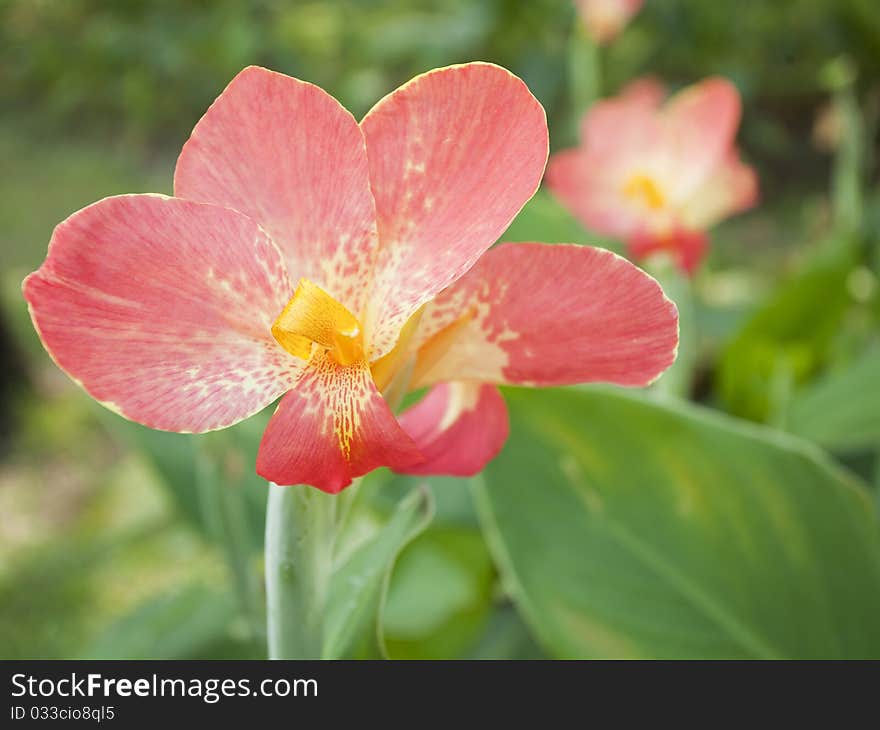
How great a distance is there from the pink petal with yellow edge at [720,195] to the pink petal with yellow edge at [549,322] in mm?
500

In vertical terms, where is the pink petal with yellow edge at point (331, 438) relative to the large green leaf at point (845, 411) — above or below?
below

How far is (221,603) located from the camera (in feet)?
1.86

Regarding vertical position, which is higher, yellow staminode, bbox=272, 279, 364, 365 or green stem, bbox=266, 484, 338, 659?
yellow staminode, bbox=272, 279, 364, 365

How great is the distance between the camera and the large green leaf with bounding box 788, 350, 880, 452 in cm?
63

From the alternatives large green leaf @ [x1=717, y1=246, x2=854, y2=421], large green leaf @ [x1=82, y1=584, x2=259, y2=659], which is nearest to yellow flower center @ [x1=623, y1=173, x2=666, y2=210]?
large green leaf @ [x1=717, y1=246, x2=854, y2=421]

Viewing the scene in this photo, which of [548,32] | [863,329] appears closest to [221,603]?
[863,329]

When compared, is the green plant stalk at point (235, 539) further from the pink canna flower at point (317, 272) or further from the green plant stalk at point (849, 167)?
the green plant stalk at point (849, 167)

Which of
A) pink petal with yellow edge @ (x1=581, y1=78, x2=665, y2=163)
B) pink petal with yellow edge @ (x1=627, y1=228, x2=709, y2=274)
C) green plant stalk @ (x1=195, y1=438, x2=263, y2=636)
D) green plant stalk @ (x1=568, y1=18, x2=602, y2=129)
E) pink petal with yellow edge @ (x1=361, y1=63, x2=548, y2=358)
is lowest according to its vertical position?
pink petal with yellow edge @ (x1=361, y1=63, x2=548, y2=358)

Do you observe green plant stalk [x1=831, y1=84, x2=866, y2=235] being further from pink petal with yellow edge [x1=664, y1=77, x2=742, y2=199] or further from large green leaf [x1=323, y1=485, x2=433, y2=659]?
large green leaf [x1=323, y1=485, x2=433, y2=659]

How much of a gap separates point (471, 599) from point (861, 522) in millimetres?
272

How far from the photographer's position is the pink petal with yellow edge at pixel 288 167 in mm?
240

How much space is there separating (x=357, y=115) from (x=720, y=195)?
1.66m

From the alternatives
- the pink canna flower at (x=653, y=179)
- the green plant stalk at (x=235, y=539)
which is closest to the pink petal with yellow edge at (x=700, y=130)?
the pink canna flower at (x=653, y=179)

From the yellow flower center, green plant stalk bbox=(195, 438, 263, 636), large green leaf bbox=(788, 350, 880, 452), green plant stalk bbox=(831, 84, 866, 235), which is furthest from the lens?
green plant stalk bbox=(831, 84, 866, 235)
